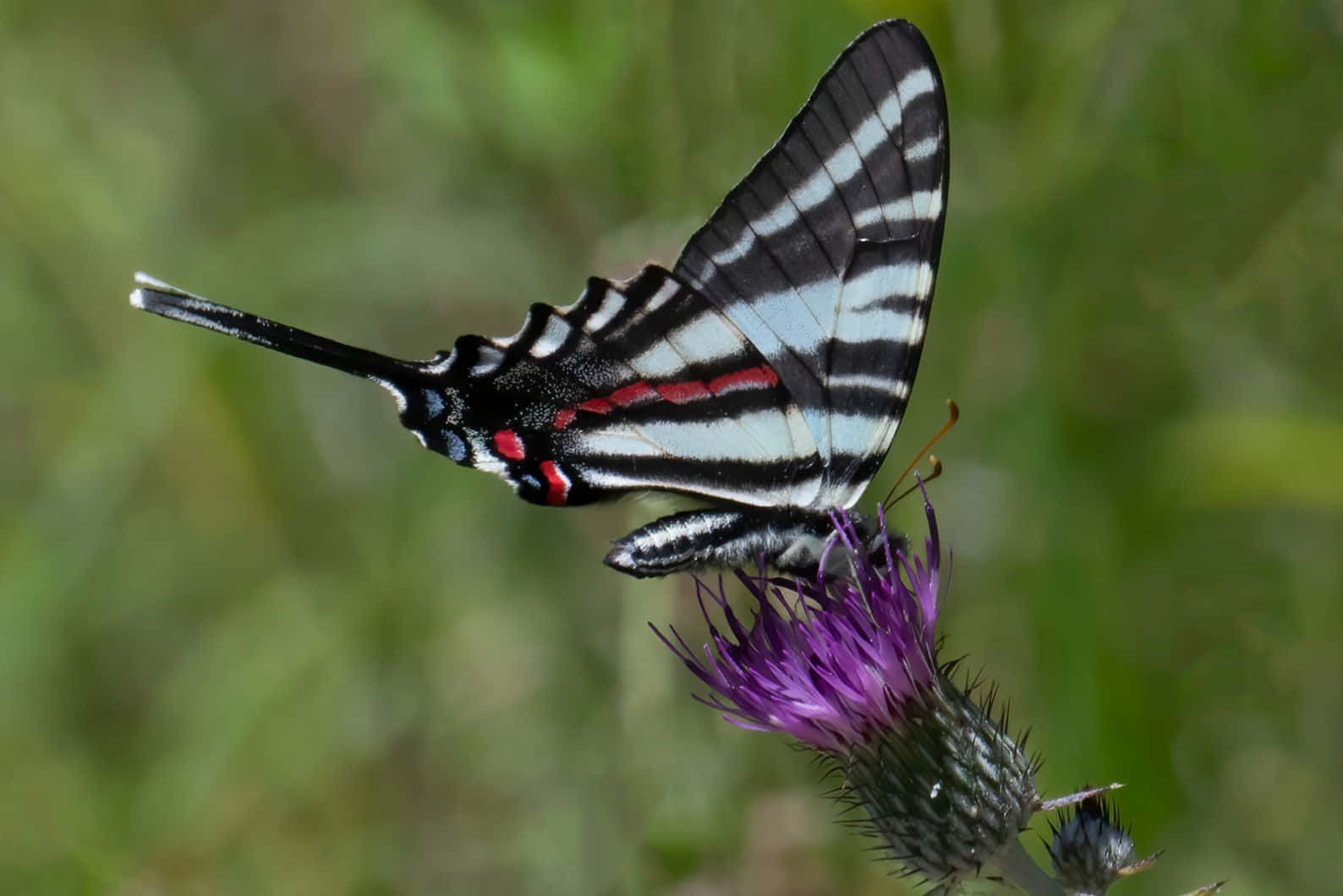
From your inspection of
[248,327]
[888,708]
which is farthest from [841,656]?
[248,327]

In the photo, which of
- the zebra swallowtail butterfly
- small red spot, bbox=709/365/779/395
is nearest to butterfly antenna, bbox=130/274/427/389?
the zebra swallowtail butterfly

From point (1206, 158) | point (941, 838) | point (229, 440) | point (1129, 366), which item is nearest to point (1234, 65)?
point (1206, 158)

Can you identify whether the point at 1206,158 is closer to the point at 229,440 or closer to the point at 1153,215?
the point at 1153,215

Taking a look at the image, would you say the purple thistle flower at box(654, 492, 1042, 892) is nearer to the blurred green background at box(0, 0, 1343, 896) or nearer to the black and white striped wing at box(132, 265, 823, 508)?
the black and white striped wing at box(132, 265, 823, 508)

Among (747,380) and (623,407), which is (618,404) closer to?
(623,407)

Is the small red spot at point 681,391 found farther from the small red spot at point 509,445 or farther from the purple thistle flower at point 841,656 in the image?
the purple thistle flower at point 841,656

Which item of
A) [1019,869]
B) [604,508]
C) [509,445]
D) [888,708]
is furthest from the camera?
[604,508]

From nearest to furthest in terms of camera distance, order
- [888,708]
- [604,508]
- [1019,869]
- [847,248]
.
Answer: [1019,869] → [888,708] → [847,248] → [604,508]
